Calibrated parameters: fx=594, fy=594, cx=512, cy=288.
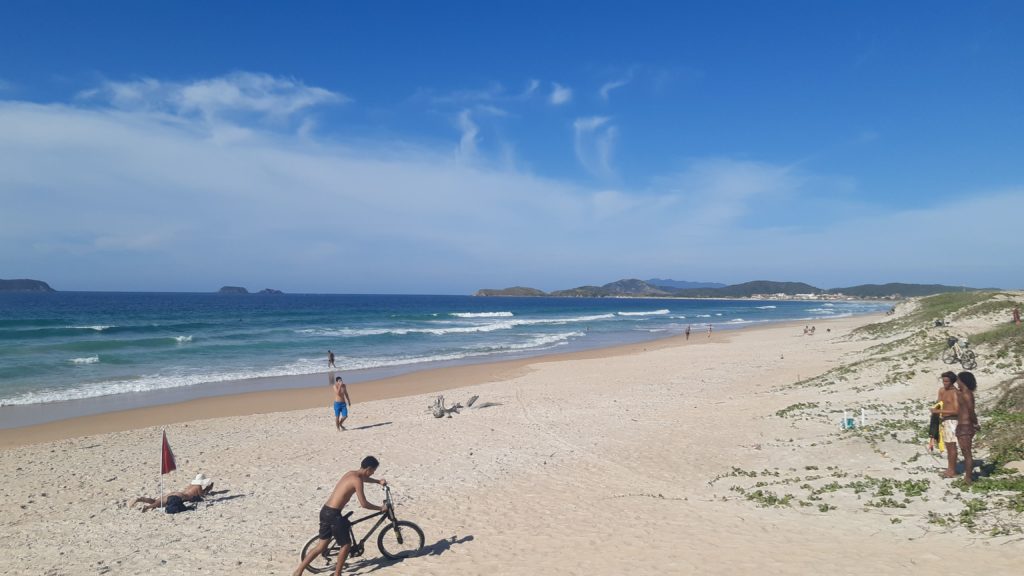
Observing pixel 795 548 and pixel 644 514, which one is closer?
pixel 795 548

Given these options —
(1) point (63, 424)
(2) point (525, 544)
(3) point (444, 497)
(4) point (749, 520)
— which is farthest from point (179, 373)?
(4) point (749, 520)

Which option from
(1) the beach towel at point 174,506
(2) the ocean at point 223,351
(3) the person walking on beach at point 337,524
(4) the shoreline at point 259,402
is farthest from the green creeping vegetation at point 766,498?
(2) the ocean at point 223,351

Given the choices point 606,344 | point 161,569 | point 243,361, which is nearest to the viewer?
point 161,569

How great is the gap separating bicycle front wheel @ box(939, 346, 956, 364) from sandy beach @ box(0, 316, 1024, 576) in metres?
0.27

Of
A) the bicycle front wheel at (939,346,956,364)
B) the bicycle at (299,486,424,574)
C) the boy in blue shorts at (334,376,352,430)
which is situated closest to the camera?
the bicycle at (299,486,424,574)

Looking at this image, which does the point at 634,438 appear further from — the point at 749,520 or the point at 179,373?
the point at 179,373

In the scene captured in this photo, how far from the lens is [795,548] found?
6562mm

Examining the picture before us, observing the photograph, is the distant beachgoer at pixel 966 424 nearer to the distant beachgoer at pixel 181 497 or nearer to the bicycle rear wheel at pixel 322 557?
the bicycle rear wheel at pixel 322 557

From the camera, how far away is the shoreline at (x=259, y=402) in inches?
624

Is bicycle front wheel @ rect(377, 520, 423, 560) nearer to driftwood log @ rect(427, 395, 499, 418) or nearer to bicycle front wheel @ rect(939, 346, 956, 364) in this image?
driftwood log @ rect(427, 395, 499, 418)

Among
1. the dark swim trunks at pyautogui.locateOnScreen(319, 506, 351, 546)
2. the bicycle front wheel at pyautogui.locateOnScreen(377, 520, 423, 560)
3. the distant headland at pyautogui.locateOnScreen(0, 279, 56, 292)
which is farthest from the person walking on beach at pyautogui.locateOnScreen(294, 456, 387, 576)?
the distant headland at pyautogui.locateOnScreen(0, 279, 56, 292)

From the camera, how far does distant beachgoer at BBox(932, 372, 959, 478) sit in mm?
8273

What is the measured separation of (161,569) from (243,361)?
2472 centimetres

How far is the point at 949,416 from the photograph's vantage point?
334 inches
